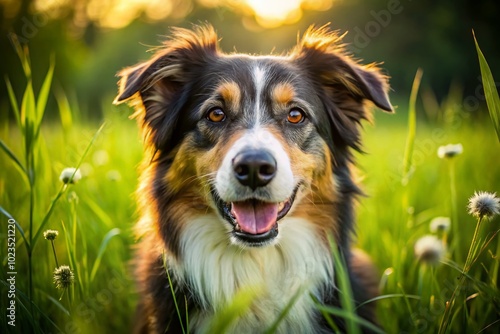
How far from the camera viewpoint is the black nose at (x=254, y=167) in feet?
8.34

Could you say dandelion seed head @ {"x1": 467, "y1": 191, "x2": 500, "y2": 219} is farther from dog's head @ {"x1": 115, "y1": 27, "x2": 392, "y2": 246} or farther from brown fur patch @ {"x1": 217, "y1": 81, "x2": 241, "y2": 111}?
brown fur patch @ {"x1": 217, "y1": 81, "x2": 241, "y2": 111}

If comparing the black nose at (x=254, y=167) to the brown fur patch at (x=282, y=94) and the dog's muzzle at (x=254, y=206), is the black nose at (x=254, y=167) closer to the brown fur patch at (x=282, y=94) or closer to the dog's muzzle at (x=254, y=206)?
the dog's muzzle at (x=254, y=206)

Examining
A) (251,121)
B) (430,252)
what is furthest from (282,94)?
(430,252)

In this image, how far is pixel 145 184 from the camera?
132 inches

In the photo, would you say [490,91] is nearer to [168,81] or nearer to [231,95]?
[231,95]

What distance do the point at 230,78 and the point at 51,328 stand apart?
1983mm

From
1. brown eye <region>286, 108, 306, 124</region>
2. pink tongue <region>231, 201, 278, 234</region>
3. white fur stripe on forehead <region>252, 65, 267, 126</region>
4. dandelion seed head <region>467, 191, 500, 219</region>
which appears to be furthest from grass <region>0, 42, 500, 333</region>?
white fur stripe on forehead <region>252, 65, 267, 126</region>

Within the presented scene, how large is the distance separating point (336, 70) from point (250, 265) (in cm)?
158

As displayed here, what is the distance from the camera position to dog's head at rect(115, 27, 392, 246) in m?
2.72

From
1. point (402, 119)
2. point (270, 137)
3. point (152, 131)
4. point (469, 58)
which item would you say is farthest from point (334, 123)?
point (469, 58)

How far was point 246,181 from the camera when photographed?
261 cm

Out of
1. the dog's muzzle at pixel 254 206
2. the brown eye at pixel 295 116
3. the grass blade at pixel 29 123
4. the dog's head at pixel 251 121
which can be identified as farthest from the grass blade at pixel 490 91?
the grass blade at pixel 29 123

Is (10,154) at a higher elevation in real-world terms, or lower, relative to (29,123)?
lower

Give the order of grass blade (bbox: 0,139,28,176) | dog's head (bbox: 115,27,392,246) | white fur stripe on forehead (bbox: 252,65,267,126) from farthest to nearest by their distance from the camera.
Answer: white fur stripe on forehead (bbox: 252,65,267,126) → dog's head (bbox: 115,27,392,246) → grass blade (bbox: 0,139,28,176)
